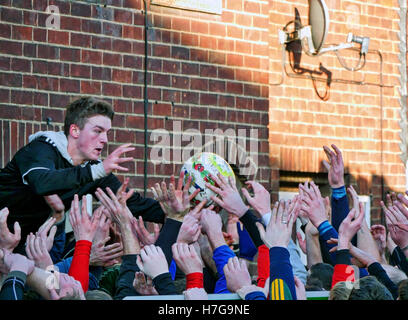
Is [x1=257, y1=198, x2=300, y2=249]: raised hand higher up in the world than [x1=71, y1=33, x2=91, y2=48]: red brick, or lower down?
lower down

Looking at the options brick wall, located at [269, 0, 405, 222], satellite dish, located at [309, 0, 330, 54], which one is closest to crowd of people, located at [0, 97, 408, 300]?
brick wall, located at [269, 0, 405, 222]

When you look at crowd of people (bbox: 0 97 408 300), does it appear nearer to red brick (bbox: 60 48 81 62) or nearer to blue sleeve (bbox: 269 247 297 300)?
blue sleeve (bbox: 269 247 297 300)

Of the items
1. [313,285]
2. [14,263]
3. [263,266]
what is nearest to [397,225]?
[313,285]

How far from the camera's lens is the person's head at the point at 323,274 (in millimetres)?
5781

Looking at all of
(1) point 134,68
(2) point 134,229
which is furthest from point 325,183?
(2) point 134,229

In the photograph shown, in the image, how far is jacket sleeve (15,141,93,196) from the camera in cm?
643

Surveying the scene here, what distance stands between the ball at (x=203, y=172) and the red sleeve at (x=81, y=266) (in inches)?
68.1

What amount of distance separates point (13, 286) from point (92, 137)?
9.58 feet

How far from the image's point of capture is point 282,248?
4.73 meters

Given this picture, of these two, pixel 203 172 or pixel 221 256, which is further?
pixel 203 172

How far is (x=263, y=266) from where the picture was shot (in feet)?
17.1

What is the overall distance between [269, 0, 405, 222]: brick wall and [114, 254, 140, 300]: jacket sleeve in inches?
221

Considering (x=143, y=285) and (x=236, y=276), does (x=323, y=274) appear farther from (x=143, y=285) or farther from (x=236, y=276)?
(x=143, y=285)

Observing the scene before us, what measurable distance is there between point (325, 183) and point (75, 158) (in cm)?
488
